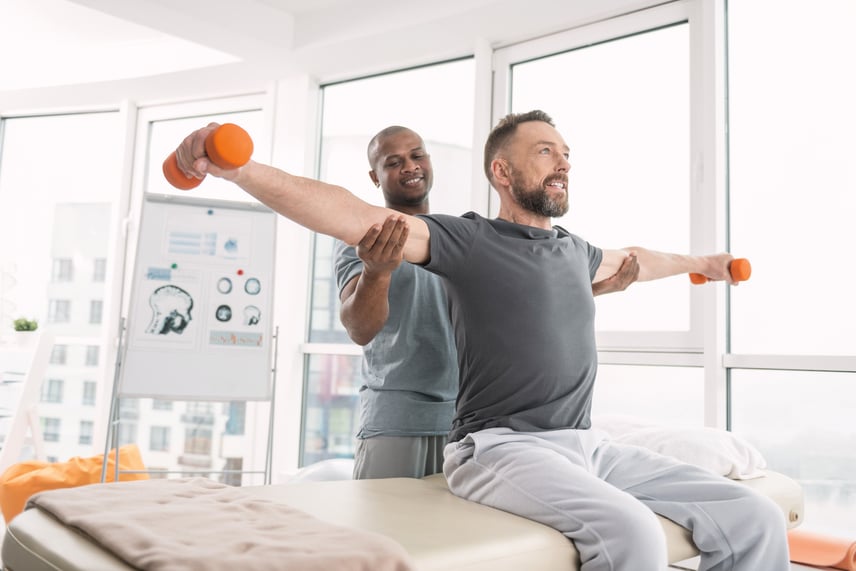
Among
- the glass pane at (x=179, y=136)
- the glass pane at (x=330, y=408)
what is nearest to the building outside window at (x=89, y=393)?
the glass pane at (x=179, y=136)

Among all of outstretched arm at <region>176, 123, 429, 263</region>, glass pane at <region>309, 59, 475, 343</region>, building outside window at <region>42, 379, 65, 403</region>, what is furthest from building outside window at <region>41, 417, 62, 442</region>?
outstretched arm at <region>176, 123, 429, 263</region>

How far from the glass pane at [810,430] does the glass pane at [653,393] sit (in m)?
0.14

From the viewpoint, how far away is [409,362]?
5.98ft

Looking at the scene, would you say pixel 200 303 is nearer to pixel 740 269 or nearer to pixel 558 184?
pixel 558 184

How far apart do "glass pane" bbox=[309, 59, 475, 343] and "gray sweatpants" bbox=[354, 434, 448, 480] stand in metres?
1.81

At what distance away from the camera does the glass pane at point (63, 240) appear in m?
4.27

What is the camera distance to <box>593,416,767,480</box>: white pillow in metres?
1.83

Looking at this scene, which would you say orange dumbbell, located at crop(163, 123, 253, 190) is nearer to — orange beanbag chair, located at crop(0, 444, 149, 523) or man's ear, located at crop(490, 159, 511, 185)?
man's ear, located at crop(490, 159, 511, 185)

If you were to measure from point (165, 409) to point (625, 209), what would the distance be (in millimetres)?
2657

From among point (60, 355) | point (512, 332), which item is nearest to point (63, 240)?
point (60, 355)

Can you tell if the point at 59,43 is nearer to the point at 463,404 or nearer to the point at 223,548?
the point at 463,404

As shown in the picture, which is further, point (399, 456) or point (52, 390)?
point (52, 390)

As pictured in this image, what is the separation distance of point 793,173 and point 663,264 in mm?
867

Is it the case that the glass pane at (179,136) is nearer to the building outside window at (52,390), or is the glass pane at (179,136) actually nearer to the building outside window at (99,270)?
the building outside window at (99,270)
